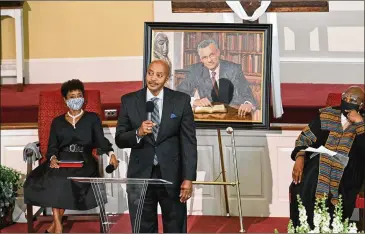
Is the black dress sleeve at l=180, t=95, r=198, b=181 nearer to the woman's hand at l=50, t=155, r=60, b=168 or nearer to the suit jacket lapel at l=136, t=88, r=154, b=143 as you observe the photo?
the suit jacket lapel at l=136, t=88, r=154, b=143

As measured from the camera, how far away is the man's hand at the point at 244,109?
5855mm

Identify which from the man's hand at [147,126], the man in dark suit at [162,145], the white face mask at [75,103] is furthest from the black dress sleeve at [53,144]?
the man's hand at [147,126]

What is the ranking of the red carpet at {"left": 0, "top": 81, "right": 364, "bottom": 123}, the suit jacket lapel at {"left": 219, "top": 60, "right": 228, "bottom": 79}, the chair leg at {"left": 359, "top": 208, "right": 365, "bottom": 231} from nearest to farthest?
the chair leg at {"left": 359, "top": 208, "right": 365, "bottom": 231} < the suit jacket lapel at {"left": 219, "top": 60, "right": 228, "bottom": 79} < the red carpet at {"left": 0, "top": 81, "right": 364, "bottom": 123}

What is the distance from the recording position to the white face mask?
5843 mm

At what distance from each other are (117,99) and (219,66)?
5.92 feet

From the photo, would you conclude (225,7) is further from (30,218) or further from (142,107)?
(30,218)

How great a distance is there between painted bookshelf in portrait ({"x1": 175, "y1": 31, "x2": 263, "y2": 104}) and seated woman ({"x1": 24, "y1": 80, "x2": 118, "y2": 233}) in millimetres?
708

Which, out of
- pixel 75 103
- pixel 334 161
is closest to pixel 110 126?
pixel 75 103

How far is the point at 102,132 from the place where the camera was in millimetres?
5883

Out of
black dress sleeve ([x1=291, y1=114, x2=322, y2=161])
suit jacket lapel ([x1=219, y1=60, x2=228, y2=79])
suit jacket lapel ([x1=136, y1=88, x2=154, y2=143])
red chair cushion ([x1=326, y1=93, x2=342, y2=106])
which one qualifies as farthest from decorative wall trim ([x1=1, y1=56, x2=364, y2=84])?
suit jacket lapel ([x1=136, y1=88, x2=154, y2=143])

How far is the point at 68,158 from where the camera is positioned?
5840 mm

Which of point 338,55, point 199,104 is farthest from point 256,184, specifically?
point 338,55

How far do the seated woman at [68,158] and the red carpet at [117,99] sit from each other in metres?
1.14

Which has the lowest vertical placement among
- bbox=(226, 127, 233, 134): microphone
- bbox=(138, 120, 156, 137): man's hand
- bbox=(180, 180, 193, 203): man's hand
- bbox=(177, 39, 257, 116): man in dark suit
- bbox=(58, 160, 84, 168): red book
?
bbox=(180, 180, 193, 203): man's hand
